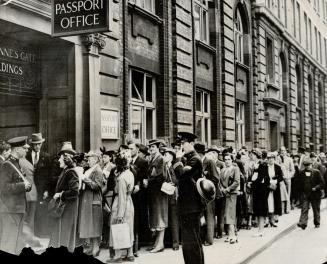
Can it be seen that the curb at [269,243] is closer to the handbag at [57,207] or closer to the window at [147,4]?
the handbag at [57,207]

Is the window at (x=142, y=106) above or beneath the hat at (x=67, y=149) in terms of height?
above

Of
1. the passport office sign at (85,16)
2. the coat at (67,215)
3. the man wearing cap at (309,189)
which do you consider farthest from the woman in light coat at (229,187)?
the passport office sign at (85,16)

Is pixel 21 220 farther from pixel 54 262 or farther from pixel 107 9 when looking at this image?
pixel 107 9

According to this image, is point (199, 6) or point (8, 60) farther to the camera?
point (199, 6)

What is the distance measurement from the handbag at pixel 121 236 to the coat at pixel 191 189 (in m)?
1.12

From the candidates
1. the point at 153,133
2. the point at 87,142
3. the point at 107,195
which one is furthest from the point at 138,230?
the point at 153,133

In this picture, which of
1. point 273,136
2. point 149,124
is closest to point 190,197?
point 149,124

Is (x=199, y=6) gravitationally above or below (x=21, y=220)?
above

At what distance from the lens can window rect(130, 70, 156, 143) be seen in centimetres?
1031

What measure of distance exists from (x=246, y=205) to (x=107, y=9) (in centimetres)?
553

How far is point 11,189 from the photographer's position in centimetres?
546

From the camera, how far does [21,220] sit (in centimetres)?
559

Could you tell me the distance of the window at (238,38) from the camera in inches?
659

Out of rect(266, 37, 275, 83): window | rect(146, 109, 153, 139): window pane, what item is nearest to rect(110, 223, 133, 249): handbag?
rect(146, 109, 153, 139): window pane
